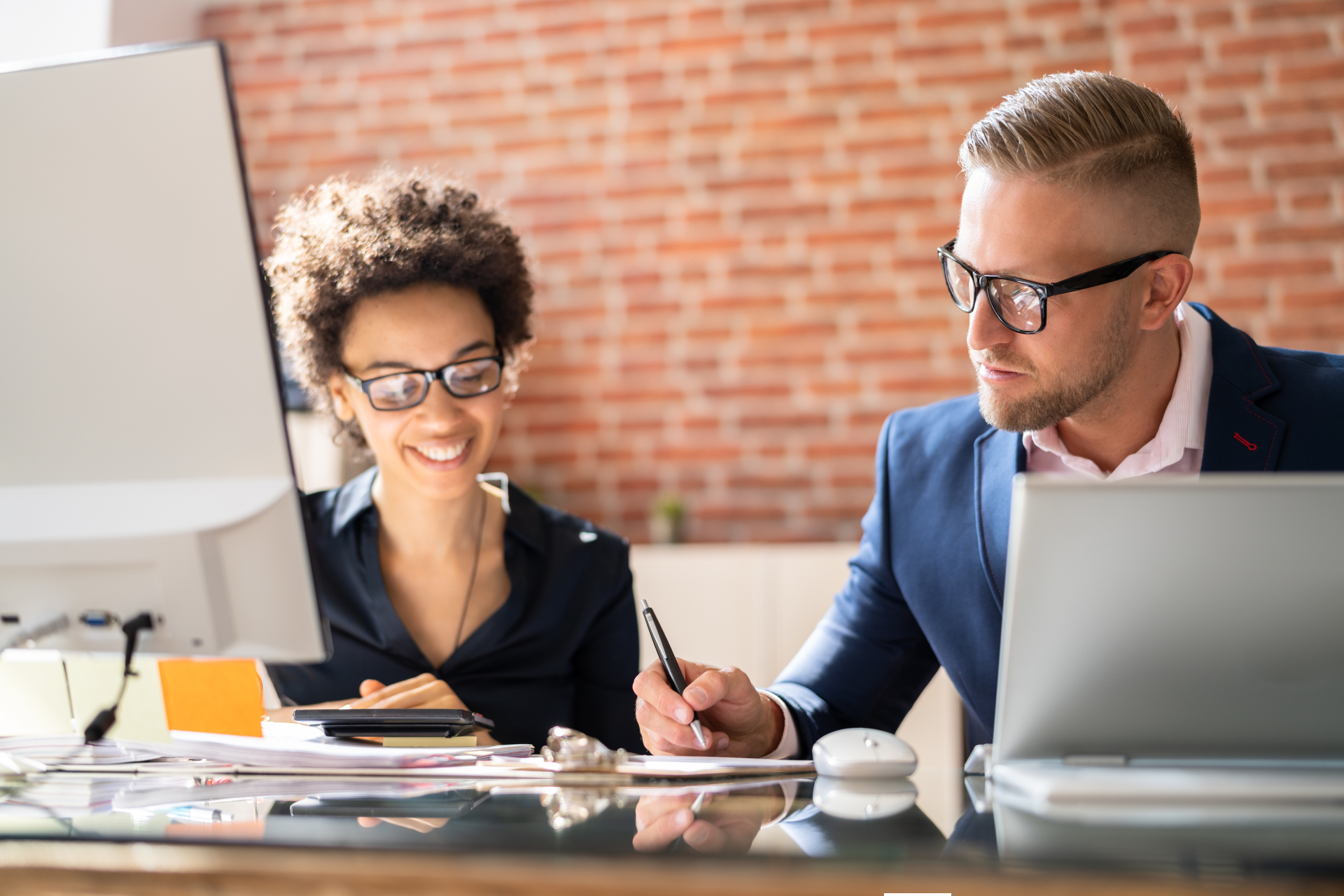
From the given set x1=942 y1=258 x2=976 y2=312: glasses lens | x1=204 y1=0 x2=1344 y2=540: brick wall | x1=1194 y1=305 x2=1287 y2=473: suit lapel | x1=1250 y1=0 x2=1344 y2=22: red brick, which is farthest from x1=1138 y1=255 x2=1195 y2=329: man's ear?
x1=1250 y1=0 x2=1344 y2=22: red brick

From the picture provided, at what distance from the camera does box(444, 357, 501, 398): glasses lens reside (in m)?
1.65

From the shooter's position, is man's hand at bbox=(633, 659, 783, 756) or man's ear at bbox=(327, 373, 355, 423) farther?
man's ear at bbox=(327, 373, 355, 423)

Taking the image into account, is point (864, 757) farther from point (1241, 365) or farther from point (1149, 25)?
point (1149, 25)

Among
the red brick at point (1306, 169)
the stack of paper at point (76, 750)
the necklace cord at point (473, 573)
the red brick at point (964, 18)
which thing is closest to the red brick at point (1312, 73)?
the red brick at point (1306, 169)

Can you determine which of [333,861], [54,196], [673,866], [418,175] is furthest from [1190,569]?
[418,175]

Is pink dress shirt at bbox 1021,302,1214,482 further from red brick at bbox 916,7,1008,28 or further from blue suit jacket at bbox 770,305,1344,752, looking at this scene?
red brick at bbox 916,7,1008,28

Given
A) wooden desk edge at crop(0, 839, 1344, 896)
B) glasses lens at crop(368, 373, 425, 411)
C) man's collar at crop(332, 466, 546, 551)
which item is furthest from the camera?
man's collar at crop(332, 466, 546, 551)

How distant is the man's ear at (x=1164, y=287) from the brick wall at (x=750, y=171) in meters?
2.03

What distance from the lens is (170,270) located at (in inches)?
34.1

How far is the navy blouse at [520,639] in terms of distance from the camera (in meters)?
1.65

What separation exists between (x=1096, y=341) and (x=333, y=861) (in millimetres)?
1185

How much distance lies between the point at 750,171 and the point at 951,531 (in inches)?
91.7

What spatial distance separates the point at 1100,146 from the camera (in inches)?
54.8

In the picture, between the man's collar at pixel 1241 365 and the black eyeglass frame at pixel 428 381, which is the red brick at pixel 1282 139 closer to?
the man's collar at pixel 1241 365
